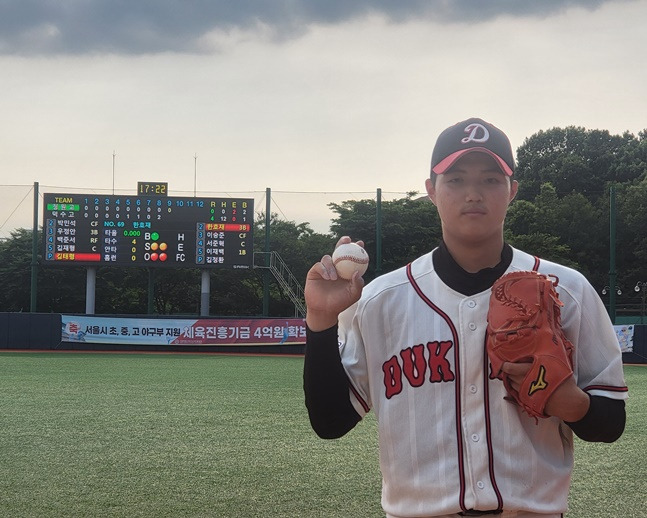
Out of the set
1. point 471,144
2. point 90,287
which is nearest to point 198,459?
point 471,144

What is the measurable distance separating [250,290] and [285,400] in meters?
18.8

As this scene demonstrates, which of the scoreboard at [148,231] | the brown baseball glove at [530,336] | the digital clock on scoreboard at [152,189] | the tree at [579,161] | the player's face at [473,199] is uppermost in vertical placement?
the tree at [579,161]

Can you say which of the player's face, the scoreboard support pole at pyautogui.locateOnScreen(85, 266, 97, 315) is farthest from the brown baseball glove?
the scoreboard support pole at pyautogui.locateOnScreen(85, 266, 97, 315)

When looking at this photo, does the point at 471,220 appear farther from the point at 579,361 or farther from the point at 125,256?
the point at 125,256

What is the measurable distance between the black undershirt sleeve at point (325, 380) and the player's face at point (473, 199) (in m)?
0.38

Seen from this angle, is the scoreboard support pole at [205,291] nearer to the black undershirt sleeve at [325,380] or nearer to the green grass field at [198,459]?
the green grass field at [198,459]

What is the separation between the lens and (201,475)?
4.86 meters

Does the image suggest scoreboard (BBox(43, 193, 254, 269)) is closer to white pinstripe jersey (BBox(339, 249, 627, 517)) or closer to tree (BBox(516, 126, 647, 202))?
white pinstripe jersey (BBox(339, 249, 627, 517))

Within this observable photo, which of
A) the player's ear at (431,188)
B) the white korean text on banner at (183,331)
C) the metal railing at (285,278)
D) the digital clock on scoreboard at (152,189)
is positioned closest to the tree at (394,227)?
the metal railing at (285,278)

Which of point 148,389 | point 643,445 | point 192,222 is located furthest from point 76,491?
point 192,222

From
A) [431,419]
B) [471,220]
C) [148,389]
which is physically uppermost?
[471,220]

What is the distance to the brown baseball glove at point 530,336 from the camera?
1.68 metres

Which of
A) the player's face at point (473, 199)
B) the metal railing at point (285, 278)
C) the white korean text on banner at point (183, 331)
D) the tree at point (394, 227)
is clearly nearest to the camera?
the player's face at point (473, 199)

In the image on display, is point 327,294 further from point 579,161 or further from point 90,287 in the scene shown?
point 579,161
